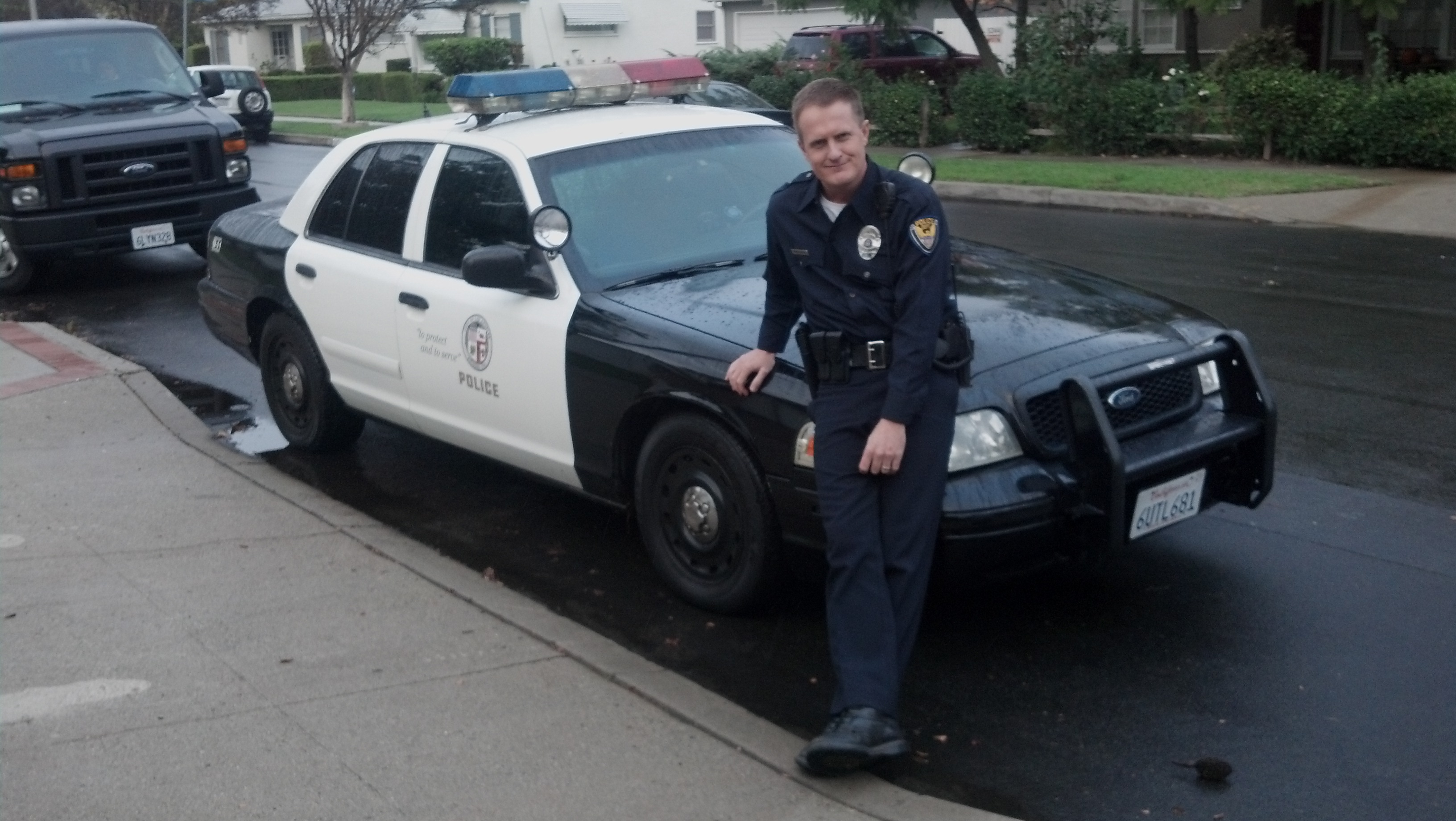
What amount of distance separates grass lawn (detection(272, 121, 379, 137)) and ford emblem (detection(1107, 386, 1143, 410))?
2821cm

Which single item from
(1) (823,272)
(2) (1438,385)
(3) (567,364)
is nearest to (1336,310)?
(2) (1438,385)

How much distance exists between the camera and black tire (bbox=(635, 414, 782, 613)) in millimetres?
→ 4949

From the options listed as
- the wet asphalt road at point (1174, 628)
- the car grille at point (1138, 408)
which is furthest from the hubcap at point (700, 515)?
the car grille at point (1138, 408)

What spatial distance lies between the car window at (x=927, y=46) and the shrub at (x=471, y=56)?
19221mm

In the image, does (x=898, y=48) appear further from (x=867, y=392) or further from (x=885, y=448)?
(x=885, y=448)

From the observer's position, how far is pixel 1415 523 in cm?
579

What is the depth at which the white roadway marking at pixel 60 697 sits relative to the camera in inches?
174

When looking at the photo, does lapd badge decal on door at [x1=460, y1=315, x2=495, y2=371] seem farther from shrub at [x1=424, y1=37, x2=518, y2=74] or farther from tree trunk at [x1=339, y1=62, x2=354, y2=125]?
shrub at [x1=424, y1=37, x2=518, y2=74]

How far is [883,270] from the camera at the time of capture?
A: 13.1 ft

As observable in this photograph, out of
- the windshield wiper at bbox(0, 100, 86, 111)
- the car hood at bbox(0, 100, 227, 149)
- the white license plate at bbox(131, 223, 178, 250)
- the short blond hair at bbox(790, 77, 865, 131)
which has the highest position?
the short blond hair at bbox(790, 77, 865, 131)

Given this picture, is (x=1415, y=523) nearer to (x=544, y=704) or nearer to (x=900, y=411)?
(x=900, y=411)

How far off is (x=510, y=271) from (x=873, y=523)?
2.01 m

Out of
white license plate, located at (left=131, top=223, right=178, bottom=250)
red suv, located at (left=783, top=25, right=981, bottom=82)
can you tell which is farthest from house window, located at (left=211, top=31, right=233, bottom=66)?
white license plate, located at (left=131, top=223, right=178, bottom=250)

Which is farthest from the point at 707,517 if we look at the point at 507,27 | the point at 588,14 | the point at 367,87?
the point at 507,27
